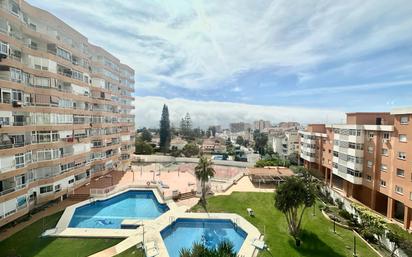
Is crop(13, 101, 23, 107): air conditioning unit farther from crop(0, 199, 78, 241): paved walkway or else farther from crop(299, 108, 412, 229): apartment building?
crop(299, 108, 412, 229): apartment building

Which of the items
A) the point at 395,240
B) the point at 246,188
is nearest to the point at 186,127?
the point at 246,188

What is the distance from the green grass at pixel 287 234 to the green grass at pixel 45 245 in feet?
38.9

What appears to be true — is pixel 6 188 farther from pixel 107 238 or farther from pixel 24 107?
pixel 107 238

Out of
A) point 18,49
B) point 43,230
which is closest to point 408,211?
point 43,230

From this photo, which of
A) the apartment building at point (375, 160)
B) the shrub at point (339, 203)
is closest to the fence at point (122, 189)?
the shrub at point (339, 203)

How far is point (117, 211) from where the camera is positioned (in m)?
27.2

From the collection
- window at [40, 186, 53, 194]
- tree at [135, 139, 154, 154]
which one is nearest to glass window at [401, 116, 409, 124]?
window at [40, 186, 53, 194]

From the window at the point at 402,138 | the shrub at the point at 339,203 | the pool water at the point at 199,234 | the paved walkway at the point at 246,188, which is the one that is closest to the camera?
the pool water at the point at 199,234

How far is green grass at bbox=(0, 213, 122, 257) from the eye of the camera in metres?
17.9

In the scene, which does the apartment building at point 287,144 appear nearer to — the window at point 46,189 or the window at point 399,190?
the window at point 399,190

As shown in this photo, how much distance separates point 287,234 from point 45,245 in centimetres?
2184

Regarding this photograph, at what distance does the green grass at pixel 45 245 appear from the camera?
58.6ft

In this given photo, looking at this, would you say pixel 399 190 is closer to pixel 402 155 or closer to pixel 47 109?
pixel 402 155

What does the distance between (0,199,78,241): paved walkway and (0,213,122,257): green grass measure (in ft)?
2.12
